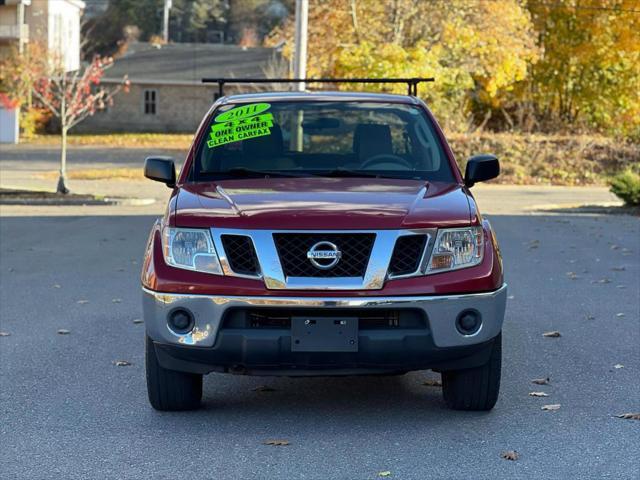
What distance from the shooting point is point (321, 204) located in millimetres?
6379

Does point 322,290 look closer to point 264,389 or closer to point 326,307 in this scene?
point 326,307

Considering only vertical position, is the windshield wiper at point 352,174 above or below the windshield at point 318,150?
below

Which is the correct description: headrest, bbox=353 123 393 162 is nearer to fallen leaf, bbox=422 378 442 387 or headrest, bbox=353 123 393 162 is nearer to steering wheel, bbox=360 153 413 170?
steering wheel, bbox=360 153 413 170

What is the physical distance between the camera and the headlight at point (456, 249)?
6.21m

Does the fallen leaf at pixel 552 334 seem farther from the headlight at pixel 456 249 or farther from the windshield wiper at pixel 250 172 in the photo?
the headlight at pixel 456 249

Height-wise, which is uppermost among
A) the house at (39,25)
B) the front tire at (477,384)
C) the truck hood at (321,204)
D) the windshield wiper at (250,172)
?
the house at (39,25)

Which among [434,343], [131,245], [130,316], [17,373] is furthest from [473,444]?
[131,245]

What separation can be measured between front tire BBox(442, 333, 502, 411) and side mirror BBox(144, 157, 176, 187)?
2.16 metres

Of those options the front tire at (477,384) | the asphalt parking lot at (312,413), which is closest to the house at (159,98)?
the asphalt parking lot at (312,413)

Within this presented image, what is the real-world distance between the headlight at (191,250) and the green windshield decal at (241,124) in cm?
136

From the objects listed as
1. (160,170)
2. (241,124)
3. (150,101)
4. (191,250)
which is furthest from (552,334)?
(150,101)

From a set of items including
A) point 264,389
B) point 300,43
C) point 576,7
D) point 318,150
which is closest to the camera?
point 264,389

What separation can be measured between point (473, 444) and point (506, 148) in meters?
36.0

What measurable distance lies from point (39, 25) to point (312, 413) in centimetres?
5707
